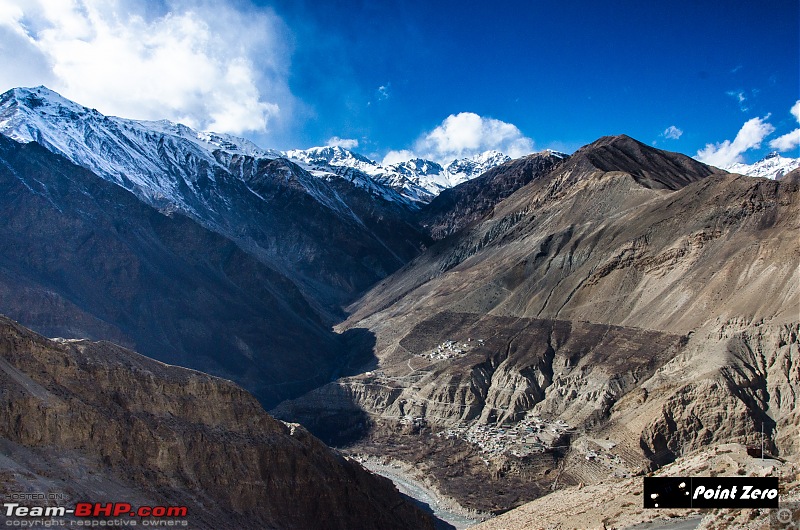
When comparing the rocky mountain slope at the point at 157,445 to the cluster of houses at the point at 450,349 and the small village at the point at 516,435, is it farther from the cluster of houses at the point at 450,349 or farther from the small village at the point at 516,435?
the cluster of houses at the point at 450,349

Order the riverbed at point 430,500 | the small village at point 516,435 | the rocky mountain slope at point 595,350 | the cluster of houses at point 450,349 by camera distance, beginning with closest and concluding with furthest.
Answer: the riverbed at point 430,500 < the rocky mountain slope at point 595,350 < the small village at point 516,435 < the cluster of houses at point 450,349

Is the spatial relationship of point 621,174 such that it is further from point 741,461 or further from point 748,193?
point 741,461

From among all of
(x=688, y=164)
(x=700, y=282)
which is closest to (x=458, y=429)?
(x=700, y=282)

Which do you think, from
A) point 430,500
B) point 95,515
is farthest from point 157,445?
point 430,500

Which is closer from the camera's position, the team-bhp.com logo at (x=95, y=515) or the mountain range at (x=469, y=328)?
the team-bhp.com logo at (x=95, y=515)

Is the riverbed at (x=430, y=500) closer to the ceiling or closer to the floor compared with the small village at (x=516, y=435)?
closer to the floor

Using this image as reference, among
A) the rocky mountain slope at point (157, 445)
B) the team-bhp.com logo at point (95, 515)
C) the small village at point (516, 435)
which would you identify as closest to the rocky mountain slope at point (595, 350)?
the small village at point (516, 435)
